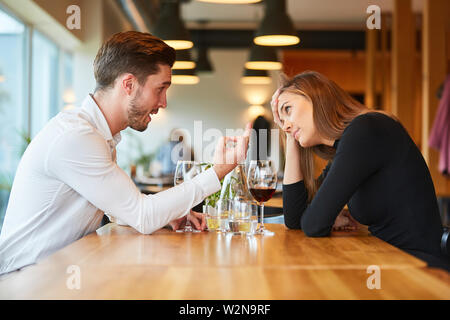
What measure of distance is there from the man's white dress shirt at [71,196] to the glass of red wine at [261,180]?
0.13 m

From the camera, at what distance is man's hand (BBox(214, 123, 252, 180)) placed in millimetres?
1847

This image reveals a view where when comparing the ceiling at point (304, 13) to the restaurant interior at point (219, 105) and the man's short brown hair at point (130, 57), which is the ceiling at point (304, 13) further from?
the man's short brown hair at point (130, 57)

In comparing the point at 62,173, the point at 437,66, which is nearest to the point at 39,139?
the point at 62,173

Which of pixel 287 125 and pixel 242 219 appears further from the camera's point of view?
pixel 287 125

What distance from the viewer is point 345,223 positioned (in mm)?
2027

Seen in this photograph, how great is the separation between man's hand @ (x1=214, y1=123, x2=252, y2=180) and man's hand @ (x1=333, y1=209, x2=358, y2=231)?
17.6 inches

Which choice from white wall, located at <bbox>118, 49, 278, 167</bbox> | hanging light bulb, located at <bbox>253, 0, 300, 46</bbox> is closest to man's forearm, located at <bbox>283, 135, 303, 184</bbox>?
hanging light bulb, located at <bbox>253, 0, 300, 46</bbox>

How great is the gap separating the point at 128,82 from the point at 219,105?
10.2m

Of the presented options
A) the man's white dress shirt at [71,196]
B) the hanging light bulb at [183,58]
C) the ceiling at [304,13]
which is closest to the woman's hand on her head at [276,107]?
the man's white dress shirt at [71,196]

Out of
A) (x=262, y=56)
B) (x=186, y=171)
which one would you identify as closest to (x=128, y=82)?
(x=186, y=171)

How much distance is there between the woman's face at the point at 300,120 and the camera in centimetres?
211

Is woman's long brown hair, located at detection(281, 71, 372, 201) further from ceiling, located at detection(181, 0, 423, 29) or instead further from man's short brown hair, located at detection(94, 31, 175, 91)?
ceiling, located at detection(181, 0, 423, 29)

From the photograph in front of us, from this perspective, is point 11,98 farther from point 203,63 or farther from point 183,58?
point 203,63
